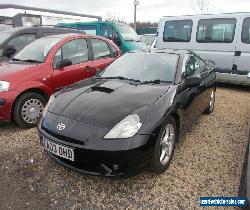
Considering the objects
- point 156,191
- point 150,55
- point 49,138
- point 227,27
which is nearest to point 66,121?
point 49,138

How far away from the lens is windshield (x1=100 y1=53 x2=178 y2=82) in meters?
3.82

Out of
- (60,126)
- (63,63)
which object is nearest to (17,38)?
(63,63)

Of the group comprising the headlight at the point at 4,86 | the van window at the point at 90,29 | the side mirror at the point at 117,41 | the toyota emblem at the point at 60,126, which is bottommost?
the toyota emblem at the point at 60,126

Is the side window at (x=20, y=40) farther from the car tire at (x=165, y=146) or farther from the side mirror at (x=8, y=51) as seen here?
the car tire at (x=165, y=146)

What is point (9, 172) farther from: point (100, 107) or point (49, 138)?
point (100, 107)

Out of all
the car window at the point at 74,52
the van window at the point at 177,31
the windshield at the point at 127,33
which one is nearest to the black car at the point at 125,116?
the car window at the point at 74,52

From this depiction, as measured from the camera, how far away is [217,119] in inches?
206

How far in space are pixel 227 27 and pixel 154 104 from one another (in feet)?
18.6

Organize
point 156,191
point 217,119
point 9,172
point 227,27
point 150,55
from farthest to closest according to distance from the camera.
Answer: point 227,27 < point 217,119 < point 150,55 < point 9,172 < point 156,191

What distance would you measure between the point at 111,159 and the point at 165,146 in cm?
87

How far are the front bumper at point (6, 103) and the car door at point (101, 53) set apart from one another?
73.2 inches

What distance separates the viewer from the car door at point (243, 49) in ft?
24.0

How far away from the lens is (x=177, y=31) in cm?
862

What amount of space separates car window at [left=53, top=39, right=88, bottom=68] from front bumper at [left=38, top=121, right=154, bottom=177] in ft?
8.75
